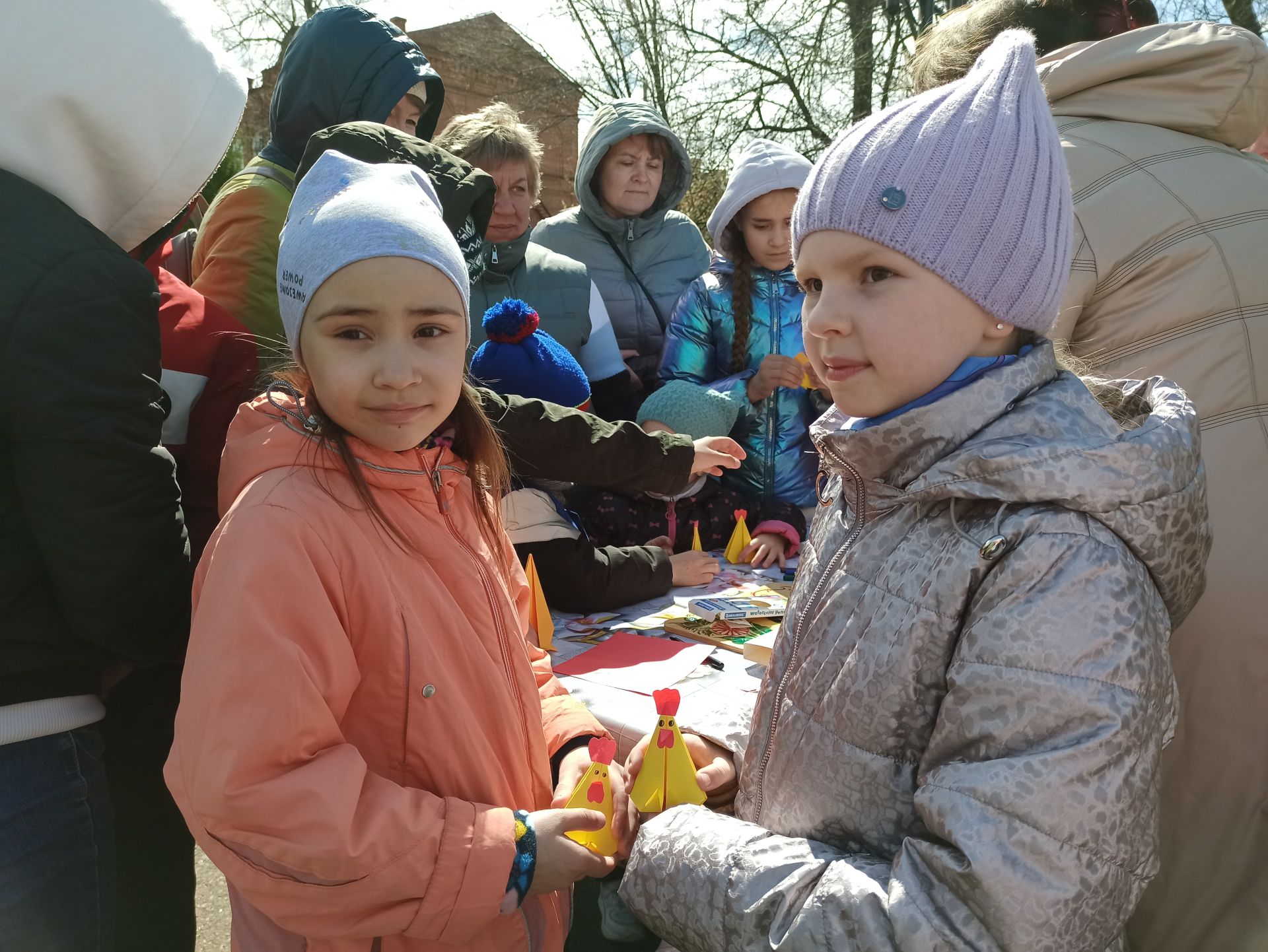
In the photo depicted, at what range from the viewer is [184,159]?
4.81 ft

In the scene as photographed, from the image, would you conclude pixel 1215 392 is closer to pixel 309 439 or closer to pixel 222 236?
pixel 309 439

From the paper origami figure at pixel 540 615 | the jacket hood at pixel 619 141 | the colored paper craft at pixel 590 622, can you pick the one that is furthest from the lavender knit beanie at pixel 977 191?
the jacket hood at pixel 619 141

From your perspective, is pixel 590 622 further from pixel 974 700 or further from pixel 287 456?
pixel 974 700

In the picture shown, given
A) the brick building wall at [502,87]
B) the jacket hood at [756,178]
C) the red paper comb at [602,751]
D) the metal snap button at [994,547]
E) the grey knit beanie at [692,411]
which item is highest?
the brick building wall at [502,87]

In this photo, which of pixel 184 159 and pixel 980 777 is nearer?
pixel 980 777

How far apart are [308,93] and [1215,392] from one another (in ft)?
8.07

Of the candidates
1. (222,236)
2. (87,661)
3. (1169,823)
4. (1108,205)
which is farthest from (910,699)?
(222,236)

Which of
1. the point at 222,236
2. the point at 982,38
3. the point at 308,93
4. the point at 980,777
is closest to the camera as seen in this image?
the point at 980,777

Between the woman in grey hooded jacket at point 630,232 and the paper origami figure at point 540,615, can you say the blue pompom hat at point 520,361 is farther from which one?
the woman in grey hooded jacket at point 630,232

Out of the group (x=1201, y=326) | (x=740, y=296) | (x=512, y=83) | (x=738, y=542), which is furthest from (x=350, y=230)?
(x=512, y=83)

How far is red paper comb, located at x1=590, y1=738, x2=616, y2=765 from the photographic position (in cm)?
140

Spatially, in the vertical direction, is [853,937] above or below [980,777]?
below

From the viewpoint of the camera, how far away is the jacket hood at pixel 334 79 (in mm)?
2684

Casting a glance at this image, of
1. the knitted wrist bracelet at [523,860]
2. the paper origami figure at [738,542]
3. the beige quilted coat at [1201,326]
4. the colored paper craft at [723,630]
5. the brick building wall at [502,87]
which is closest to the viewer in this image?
the knitted wrist bracelet at [523,860]
